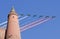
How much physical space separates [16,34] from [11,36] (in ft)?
3.70

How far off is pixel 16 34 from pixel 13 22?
2.96 metres

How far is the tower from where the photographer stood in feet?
119

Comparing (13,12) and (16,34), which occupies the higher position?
(13,12)

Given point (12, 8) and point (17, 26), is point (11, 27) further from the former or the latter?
point (12, 8)

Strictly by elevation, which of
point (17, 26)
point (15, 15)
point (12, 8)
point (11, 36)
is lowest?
point (11, 36)

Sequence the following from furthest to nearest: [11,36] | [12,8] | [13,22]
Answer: [12,8], [13,22], [11,36]

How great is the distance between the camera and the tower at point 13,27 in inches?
1431

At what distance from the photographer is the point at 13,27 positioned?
3750cm

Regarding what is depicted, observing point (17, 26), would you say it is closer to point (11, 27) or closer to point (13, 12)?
point (11, 27)

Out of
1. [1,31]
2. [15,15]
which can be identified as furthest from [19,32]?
[1,31]

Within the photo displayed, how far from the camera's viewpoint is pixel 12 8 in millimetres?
42531

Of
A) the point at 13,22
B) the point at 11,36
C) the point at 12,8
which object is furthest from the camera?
the point at 12,8

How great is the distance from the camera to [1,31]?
4316cm

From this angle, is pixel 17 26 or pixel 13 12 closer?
pixel 17 26
